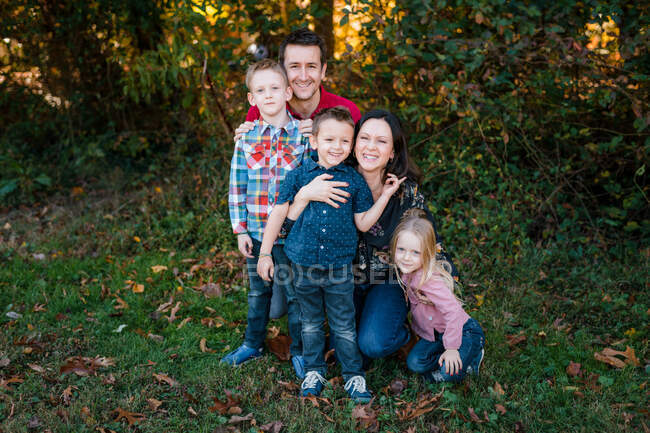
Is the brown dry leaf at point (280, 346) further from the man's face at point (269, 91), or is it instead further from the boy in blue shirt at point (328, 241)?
the man's face at point (269, 91)

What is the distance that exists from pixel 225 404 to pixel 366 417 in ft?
2.74

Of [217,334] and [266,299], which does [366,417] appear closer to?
[266,299]

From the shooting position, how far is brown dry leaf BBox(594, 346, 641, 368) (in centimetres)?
342

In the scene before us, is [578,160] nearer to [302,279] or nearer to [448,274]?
[448,274]

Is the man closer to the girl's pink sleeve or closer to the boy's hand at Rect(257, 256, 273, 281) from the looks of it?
the boy's hand at Rect(257, 256, 273, 281)

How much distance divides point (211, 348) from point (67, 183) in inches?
169

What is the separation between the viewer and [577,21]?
4648 millimetres

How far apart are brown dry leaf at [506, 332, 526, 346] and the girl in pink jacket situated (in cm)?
49

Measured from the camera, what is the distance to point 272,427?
9.50ft

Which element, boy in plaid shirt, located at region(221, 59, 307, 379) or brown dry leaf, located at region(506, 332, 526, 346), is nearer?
boy in plaid shirt, located at region(221, 59, 307, 379)

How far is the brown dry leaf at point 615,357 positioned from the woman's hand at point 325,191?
6.86 ft

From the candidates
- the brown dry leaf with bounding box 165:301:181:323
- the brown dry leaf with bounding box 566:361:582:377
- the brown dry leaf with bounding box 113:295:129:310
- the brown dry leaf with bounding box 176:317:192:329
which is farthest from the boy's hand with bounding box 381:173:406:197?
the brown dry leaf with bounding box 113:295:129:310

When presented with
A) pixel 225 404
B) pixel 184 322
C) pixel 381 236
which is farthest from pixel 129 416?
pixel 381 236

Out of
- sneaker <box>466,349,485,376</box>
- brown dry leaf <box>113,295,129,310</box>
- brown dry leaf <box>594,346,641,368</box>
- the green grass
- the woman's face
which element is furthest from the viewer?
brown dry leaf <box>113,295,129,310</box>
